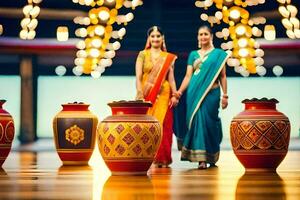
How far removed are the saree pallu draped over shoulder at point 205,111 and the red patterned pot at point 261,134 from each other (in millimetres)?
1050

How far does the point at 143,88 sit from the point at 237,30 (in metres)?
4.96

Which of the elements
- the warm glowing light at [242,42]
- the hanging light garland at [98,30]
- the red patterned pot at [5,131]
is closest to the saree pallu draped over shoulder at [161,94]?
the red patterned pot at [5,131]

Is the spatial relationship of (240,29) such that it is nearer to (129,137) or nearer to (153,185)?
(129,137)

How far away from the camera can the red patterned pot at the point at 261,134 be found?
22.0 feet

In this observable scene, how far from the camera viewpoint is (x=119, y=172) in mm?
6391

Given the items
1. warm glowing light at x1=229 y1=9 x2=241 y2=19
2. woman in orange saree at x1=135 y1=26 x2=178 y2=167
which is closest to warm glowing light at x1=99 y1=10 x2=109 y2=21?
warm glowing light at x1=229 y1=9 x2=241 y2=19

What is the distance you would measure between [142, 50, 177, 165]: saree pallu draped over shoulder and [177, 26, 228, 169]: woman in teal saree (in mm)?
225

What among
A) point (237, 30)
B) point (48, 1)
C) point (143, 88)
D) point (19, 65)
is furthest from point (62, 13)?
point (143, 88)

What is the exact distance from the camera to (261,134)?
22.1ft

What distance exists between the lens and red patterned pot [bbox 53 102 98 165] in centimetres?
831

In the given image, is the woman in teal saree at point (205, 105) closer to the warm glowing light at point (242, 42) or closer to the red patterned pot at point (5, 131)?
the red patterned pot at point (5, 131)

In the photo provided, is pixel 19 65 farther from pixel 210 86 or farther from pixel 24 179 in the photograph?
pixel 24 179

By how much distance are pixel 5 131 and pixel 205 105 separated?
80.7 inches

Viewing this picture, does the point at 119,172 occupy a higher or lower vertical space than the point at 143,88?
lower
